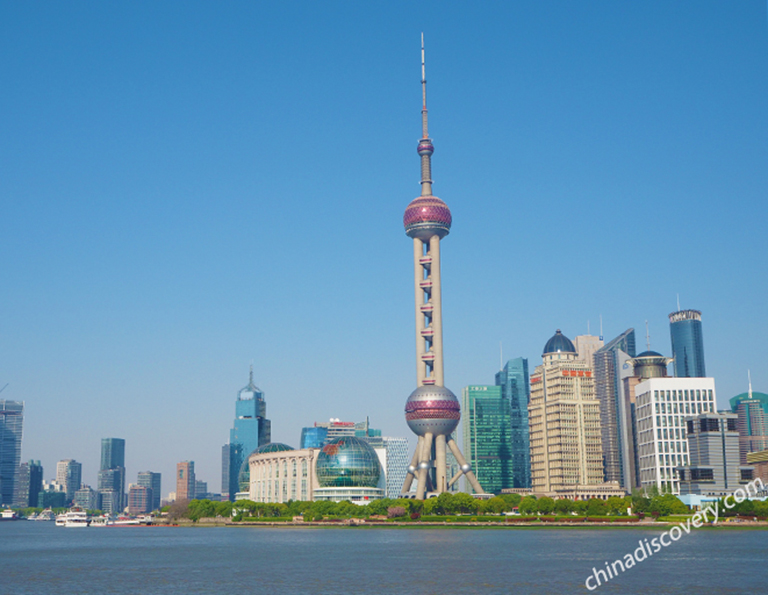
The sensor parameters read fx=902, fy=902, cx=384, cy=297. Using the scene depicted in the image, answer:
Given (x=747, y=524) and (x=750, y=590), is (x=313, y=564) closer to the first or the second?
(x=750, y=590)

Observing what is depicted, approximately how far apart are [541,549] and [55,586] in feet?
221

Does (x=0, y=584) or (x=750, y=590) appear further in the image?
(x=0, y=584)

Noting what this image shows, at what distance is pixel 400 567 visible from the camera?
4158 inches

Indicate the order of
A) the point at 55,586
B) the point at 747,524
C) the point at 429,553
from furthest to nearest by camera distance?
the point at 747,524 < the point at 429,553 < the point at 55,586

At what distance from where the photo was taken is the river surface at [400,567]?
86.1 metres

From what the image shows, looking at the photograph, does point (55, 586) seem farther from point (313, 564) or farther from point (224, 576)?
point (313, 564)

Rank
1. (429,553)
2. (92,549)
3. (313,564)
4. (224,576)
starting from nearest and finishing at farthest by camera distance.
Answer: (224,576), (313,564), (429,553), (92,549)

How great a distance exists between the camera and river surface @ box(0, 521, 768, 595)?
86062 mm

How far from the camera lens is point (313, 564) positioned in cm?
11231

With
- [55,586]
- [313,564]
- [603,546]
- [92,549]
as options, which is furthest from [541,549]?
[92,549]

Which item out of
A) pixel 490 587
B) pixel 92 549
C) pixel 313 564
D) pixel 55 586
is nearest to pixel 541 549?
pixel 313 564

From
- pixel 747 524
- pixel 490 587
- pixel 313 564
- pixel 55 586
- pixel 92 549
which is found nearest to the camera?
pixel 490 587

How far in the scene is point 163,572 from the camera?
105625 mm

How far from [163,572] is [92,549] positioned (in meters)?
60.8
